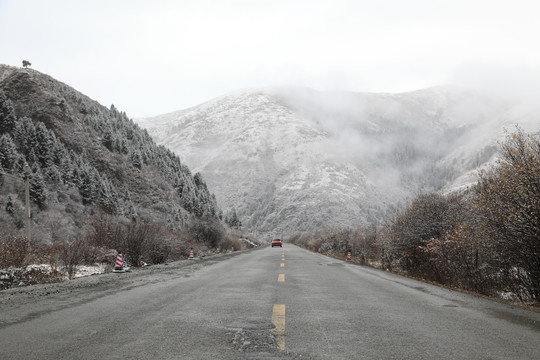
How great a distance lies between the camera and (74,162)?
49.7 m

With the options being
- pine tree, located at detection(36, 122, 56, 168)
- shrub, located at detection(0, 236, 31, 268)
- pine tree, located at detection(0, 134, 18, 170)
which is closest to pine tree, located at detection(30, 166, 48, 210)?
pine tree, located at detection(0, 134, 18, 170)

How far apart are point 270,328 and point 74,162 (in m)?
51.4

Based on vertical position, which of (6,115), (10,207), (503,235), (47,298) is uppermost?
(6,115)

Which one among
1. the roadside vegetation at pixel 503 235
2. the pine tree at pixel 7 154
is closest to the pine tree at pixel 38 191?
the pine tree at pixel 7 154

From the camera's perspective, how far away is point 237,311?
6.54 m

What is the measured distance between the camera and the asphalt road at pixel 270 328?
14.1 ft

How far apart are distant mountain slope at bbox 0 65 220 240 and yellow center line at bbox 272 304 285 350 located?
1300 inches

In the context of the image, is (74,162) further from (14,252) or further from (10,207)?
(14,252)

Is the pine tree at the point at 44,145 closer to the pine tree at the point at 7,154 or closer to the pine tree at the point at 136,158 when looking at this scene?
the pine tree at the point at 7,154

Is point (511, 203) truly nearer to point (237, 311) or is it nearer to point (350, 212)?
point (237, 311)

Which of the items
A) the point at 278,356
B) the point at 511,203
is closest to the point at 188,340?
the point at 278,356

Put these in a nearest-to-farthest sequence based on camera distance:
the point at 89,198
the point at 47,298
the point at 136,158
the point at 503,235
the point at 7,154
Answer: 1. the point at 47,298
2. the point at 503,235
3. the point at 7,154
4. the point at 89,198
5. the point at 136,158

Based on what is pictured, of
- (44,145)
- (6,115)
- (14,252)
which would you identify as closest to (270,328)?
(14,252)

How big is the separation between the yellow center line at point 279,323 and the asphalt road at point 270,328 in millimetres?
14
